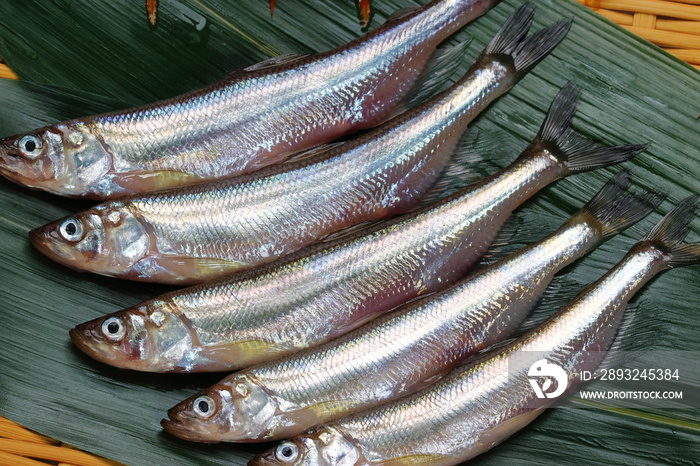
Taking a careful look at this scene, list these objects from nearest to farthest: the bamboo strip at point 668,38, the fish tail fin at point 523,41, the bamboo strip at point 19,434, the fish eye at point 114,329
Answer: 1. the fish eye at point 114,329
2. the bamboo strip at point 19,434
3. the fish tail fin at point 523,41
4. the bamboo strip at point 668,38

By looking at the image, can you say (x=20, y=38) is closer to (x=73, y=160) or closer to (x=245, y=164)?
(x=73, y=160)

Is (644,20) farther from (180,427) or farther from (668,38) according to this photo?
(180,427)

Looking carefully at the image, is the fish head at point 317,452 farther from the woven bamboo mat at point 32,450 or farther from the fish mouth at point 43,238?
the fish mouth at point 43,238

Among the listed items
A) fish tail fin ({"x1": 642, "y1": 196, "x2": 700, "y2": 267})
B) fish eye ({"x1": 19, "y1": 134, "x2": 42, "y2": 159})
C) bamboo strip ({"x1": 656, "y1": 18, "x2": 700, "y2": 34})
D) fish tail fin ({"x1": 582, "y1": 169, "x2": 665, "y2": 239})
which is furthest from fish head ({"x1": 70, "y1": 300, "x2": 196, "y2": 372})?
bamboo strip ({"x1": 656, "y1": 18, "x2": 700, "y2": 34})

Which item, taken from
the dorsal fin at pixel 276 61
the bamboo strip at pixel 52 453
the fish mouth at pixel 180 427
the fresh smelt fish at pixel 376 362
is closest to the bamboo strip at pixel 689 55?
the fresh smelt fish at pixel 376 362

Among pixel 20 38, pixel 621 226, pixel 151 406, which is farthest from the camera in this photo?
pixel 20 38

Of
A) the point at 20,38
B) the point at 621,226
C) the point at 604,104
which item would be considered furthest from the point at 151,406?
the point at 604,104

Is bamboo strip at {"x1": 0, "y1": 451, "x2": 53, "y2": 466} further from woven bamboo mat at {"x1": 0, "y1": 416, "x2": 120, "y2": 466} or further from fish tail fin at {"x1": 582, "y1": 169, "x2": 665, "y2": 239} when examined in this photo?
fish tail fin at {"x1": 582, "y1": 169, "x2": 665, "y2": 239}
